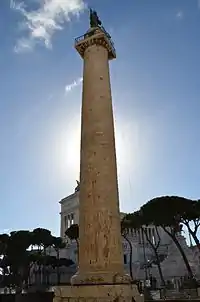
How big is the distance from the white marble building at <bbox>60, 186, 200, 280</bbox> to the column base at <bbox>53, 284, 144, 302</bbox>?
111 ft

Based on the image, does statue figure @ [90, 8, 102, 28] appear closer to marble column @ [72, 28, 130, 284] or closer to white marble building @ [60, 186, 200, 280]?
marble column @ [72, 28, 130, 284]

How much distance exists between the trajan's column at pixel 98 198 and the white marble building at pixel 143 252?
1328 inches

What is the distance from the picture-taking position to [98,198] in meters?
12.2

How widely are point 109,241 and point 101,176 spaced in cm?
260

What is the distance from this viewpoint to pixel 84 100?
47.5 ft

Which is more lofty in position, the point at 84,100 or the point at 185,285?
the point at 84,100

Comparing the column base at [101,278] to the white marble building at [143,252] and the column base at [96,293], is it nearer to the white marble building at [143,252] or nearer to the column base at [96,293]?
the column base at [96,293]

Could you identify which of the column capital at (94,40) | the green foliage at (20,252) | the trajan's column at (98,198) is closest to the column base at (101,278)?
the trajan's column at (98,198)

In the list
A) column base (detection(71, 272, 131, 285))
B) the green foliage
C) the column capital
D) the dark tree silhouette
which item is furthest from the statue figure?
the green foliage

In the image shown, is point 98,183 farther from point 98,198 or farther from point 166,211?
point 166,211

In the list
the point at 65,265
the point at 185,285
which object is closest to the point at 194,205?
the point at 185,285

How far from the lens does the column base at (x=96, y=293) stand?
1045 centimetres

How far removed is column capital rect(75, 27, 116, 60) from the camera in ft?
52.2

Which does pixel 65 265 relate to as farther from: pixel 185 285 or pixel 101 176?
pixel 101 176
